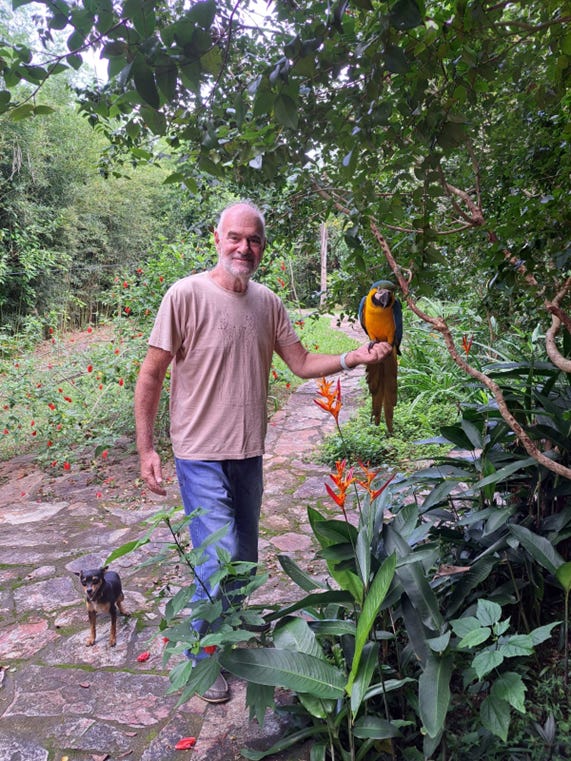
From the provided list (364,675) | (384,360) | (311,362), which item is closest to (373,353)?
(384,360)

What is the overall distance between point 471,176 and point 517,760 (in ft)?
8.20

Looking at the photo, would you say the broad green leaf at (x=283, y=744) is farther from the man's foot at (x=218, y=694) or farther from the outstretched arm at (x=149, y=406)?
the outstretched arm at (x=149, y=406)

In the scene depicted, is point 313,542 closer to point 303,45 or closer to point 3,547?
point 3,547

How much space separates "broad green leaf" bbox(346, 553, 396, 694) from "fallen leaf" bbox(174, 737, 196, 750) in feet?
2.45

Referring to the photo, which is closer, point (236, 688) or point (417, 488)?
point (236, 688)

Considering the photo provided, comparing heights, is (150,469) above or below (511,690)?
above

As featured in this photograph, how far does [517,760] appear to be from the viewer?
5.31 feet

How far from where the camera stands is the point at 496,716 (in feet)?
5.09

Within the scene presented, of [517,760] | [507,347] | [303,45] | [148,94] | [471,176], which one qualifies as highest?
[471,176]

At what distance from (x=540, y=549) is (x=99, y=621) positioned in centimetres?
230

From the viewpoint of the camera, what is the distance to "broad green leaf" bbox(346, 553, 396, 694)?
1.66m

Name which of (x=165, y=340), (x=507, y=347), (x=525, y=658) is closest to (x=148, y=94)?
(x=165, y=340)

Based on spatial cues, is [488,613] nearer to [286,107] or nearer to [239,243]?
[286,107]

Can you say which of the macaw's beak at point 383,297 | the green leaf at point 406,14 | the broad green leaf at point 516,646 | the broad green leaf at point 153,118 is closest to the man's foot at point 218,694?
the broad green leaf at point 516,646
